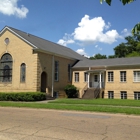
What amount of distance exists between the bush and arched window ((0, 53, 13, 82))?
8.43 metres

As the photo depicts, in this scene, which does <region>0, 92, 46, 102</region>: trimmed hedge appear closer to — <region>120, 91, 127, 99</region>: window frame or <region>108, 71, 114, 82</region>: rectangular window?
<region>108, 71, 114, 82</region>: rectangular window

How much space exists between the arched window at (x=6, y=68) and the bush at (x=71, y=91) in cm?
843

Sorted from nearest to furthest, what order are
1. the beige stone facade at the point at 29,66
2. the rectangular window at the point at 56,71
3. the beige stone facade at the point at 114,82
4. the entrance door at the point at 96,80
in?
the beige stone facade at the point at 29,66 → the beige stone facade at the point at 114,82 → the rectangular window at the point at 56,71 → the entrance door at the point at 96,80

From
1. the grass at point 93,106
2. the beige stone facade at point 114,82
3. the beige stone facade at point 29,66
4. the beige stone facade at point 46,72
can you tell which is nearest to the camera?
the grass at point 93,106

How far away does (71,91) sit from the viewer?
3164 cm

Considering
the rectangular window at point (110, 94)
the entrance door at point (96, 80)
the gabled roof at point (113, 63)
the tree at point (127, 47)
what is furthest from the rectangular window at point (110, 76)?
the tree at point (127, 47)

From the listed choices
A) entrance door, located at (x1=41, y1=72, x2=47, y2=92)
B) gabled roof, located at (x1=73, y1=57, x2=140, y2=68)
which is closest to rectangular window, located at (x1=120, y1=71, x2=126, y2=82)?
gabled roof, located at (x1=73, y1=57, x2=140, y2=68)

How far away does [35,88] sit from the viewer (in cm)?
2697

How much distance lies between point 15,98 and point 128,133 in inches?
772

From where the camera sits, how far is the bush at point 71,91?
3148 cm

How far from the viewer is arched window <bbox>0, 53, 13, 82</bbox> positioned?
29.4m

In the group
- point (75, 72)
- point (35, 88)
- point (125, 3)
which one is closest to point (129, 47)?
point (75, 72)

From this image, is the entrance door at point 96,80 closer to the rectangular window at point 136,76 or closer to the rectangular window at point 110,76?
the rectangular window at point 110,76

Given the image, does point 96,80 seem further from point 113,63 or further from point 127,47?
point 127,47
